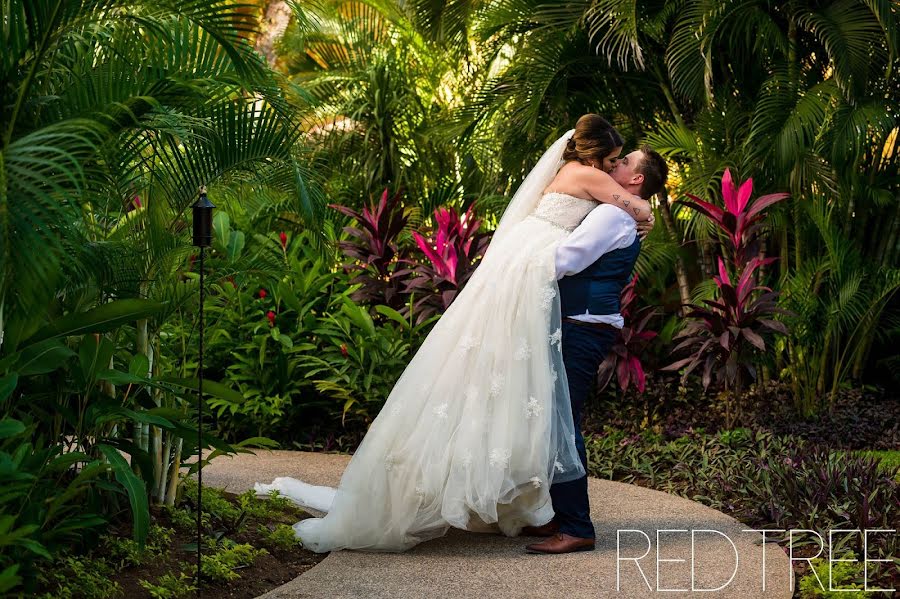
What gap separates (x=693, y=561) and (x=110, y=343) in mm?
2337

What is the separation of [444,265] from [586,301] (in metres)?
2.42

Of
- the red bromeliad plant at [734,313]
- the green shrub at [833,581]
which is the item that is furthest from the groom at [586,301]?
the red bromeliad plant at [734,313]

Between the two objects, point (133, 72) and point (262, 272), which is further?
point (262, 272)

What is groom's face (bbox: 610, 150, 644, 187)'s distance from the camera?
4457 millimetres

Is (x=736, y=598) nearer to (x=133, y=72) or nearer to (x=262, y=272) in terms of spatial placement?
(x=262, y=272)

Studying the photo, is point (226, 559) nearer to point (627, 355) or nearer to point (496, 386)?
point (496, 386)

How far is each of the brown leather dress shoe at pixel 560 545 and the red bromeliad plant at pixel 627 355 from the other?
2.33 metres

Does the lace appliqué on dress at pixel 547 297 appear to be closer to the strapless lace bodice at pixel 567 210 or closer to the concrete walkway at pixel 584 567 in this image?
the strapless lace bodice at pixel 567 210

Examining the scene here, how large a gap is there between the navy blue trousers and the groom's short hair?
0.64 meters

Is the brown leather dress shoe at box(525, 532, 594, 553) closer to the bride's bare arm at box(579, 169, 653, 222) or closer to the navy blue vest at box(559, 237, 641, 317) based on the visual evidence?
the navy blue vest at box(559, 237, 641, 317)

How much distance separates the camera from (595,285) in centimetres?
435

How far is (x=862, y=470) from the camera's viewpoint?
494 cm

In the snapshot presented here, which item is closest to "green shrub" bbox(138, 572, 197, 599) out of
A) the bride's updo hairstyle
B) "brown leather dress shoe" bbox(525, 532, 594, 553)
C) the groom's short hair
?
"brown leather dress shoe" bbox(525, 532, 594, 553)

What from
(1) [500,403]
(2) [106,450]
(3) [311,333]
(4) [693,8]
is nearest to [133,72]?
(2) [106,450]
